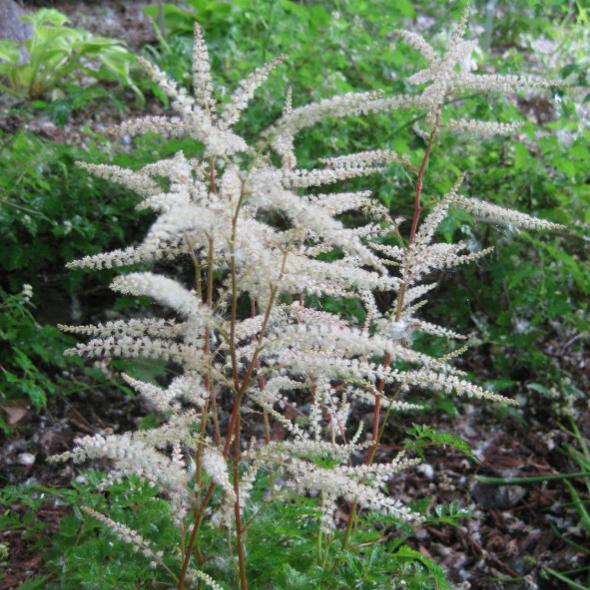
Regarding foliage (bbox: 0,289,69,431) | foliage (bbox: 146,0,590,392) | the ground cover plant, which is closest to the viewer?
the ground cover plant

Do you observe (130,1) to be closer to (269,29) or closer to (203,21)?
(203,21)

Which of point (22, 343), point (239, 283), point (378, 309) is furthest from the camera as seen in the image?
point (378, 309)

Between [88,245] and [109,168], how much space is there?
7.24 ft

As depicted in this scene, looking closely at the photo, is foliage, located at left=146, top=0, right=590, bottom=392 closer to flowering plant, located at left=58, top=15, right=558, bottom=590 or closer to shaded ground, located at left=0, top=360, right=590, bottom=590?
shaded ground, located at left=0, top=360, right=590, bottom=590

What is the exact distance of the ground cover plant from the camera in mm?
3230

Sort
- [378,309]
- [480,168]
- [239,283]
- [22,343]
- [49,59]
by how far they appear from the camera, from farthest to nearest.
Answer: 1. [49,59]
2. [480,168]
3. [378,309]
4. [22,343]
5. [239,283]

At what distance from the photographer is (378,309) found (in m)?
4.41

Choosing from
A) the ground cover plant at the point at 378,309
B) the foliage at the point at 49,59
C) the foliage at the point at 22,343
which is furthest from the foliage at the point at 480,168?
the foliage at the point at 22,343

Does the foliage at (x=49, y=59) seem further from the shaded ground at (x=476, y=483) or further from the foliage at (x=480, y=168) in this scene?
the shaded ground at (x=476, y=483)

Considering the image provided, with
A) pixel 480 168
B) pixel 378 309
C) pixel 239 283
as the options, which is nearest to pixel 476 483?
pixel 378 309

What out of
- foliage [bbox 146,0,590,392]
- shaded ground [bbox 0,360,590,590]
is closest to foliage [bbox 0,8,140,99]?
foliage [bbox 146,0,590,392]

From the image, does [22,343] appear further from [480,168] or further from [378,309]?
[480,168]

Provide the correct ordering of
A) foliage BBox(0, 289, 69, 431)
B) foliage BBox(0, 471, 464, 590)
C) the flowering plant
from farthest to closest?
1. foliage BBox(0, 289, 69, 431)
2. foliage BBox(0, 471, 464, 590)
3. the flowering plant

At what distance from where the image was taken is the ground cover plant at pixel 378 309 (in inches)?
127
